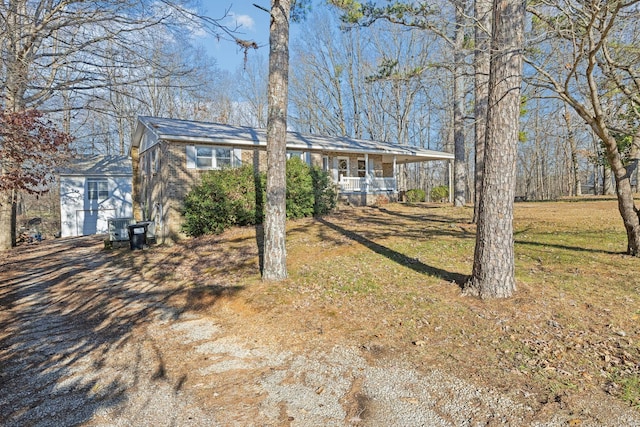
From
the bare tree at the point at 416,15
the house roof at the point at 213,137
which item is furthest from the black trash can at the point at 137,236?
the bare tree at the point at 416,15

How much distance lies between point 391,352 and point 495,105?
3502 mm

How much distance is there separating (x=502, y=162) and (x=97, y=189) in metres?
21.5

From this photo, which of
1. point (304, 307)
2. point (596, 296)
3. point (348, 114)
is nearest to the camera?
point (596, 296)

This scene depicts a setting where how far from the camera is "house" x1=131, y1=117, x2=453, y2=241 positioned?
12078 millimetres

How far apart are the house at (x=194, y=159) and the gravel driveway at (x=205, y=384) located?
7.12 metres

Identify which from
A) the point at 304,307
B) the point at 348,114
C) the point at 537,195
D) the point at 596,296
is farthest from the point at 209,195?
the point at 537,195

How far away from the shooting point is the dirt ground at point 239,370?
2.76 m

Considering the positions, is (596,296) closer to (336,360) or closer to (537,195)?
(336,360)

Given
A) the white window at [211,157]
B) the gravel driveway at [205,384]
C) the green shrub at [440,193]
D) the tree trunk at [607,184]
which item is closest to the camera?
the gravel driveway at [205,384]

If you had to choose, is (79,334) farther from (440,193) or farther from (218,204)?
(440,193)

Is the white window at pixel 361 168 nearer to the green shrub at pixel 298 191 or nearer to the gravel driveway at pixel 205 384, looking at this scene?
the green shrub at pixel 298 191

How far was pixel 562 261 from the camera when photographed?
6.13m

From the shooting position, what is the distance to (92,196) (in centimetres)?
1986

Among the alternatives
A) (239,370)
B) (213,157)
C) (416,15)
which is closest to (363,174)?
(213,157)
